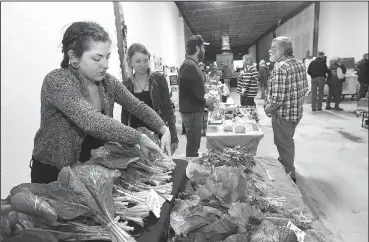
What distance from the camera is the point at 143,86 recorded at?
2.63 metres

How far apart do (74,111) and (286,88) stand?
256cm

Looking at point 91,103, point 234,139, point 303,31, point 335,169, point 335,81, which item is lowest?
point 234,139

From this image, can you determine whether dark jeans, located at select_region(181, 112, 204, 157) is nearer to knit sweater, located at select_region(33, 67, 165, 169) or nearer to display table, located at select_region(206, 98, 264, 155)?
display table, located at select_region(206, 98, 264, 155)

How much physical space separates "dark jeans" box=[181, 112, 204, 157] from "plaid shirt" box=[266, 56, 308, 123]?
99cm

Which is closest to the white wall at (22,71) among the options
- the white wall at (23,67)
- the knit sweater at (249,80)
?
the white wall at (23,67)

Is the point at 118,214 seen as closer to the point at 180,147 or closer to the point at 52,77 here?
the point at 52,77

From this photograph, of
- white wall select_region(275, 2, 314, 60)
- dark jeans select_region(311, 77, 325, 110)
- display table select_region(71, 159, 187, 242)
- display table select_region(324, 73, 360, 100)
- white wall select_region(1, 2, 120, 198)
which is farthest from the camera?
white wall select_region(275, 2, 314, 60)

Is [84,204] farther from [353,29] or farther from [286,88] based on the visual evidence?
[286,88]

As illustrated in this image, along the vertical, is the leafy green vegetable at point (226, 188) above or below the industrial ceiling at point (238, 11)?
below

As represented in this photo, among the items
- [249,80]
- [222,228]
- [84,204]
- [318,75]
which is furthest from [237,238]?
[318,75]

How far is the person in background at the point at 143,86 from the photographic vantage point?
2.54 m

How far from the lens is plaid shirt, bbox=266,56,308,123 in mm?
3068

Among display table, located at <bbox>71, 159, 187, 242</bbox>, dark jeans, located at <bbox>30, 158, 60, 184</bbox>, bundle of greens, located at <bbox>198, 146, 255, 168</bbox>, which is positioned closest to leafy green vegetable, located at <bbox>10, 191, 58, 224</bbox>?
display table, located at <bbox>71, 159, 187, 242</bbox>

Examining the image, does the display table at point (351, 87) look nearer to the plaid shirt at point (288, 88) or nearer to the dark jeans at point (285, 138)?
the plaid shirt at point (288, 88)
